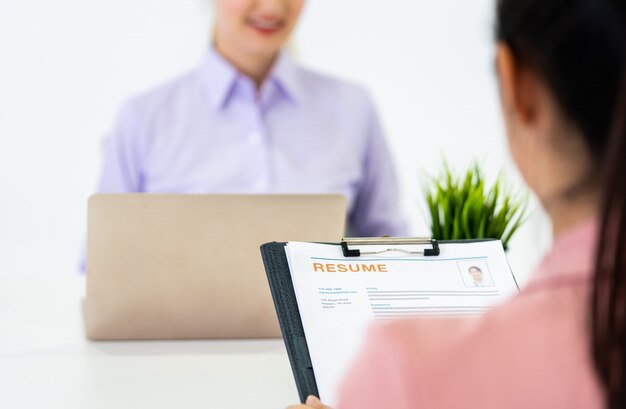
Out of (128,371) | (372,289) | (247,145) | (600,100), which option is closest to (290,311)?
(372,289)

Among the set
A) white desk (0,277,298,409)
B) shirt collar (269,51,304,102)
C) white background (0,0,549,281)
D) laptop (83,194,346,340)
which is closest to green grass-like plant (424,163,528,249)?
laptop (83,194,346,340)

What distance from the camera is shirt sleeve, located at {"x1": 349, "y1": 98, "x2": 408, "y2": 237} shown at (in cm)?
268

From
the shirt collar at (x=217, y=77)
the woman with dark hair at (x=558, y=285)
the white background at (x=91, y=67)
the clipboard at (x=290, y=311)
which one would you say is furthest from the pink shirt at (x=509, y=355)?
the white background at (x=91, y=67)

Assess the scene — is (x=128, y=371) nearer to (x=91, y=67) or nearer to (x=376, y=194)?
(x=376, y=194)

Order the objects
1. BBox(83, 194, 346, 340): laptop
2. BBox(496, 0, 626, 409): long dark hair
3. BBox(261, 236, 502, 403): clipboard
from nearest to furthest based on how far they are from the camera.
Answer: BBox(496, 0, 626, 409): long dark hair, BBox(261, 236, 502, 403): clipboard, BBox(83, 194, 346, 340): laptop

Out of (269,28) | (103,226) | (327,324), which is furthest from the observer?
(269,28)

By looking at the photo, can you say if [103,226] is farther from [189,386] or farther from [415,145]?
[415,145]

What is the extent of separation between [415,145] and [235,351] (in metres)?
2.23

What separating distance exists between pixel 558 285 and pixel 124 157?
6.87ft

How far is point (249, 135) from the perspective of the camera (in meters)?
2.65

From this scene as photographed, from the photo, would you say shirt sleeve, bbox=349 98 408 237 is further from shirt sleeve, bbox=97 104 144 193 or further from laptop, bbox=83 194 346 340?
laptop, bbox=83 194 346 340

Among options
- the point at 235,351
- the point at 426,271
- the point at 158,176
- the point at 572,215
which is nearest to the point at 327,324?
the point at 426,271

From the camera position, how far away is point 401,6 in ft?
11.8

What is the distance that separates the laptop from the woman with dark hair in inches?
35.7
